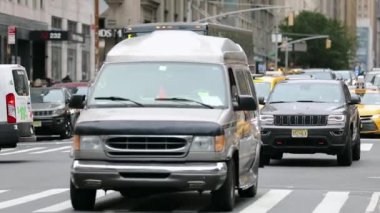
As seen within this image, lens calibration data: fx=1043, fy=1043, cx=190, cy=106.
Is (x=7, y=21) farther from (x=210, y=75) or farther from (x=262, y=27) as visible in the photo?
(x=262, y=27)

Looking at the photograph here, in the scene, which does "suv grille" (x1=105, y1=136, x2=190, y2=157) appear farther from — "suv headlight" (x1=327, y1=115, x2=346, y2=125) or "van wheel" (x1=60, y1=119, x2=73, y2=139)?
"van wheel" (x1=60, y1=119, x2=73, y2=139)

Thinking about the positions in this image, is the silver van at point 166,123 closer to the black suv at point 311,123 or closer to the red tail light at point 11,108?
the black suv at point 311,123

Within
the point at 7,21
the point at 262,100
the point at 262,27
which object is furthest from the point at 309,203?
the point at 262,27

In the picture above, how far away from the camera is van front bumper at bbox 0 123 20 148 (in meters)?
21.8

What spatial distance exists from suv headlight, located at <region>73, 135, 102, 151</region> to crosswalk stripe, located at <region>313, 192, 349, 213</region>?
2939 millimetres

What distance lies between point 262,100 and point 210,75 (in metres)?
8.44

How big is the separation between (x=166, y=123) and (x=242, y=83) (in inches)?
98.6

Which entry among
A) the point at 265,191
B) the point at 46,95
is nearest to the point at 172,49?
the point at 265,191

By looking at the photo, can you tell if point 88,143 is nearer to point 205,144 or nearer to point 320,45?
point 205,144

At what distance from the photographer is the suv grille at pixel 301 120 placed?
20203mm

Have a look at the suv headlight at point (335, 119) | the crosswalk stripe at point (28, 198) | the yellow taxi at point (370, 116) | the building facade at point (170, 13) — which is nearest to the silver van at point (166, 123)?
the crosswalk stripe at point (28, 198)

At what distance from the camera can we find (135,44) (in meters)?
13.5

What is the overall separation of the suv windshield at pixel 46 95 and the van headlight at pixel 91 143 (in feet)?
73.6

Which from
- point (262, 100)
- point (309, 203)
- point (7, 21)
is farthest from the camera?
point (7, 21)
